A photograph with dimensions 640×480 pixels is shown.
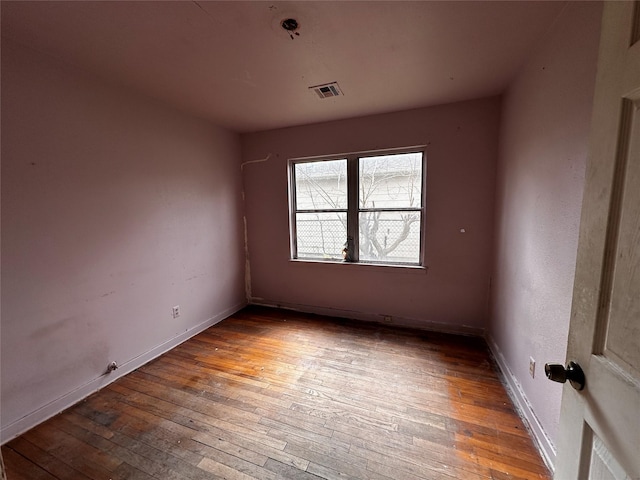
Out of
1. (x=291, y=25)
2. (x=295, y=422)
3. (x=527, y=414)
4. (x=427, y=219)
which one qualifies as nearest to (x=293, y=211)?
(x=427, y=219)

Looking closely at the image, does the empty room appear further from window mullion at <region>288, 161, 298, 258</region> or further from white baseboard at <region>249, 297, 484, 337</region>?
window mullion at <region>288, 161, 298, 258</region>

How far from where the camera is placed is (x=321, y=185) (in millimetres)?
3287

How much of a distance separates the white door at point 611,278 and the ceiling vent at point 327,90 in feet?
5.86

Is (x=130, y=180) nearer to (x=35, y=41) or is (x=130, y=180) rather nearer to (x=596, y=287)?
(x=35, y=41)

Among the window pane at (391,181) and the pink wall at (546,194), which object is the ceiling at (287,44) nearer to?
the pink wall at (546,194)

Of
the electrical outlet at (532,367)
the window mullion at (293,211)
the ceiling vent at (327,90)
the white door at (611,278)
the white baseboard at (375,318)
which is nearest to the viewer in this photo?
the white door at (611,278)

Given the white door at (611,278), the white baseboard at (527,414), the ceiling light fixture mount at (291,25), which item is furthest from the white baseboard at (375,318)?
the ceiling light fixture mount at (291,25)

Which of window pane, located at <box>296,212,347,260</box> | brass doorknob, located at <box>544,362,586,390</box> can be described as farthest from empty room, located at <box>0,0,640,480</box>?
window pane, located at <box>296,212,347,260</box>

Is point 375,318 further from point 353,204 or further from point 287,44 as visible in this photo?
point 287,44

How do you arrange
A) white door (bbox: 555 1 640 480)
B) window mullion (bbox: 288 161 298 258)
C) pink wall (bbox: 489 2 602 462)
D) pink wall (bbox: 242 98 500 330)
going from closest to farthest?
1. white door (bbox: 555 1 640 480)
2. pink wall (bbox: 489 2 602 462)
3. pink wall (bbox: 242 98 500 330)
4. window mullion (bbox: 288 161 298 258)

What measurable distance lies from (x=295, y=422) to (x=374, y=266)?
181 centimetres

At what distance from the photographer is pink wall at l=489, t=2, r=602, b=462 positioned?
4.00 ft

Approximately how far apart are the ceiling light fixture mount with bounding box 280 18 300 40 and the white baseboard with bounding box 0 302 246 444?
284cm

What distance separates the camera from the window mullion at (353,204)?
307 centimetres
